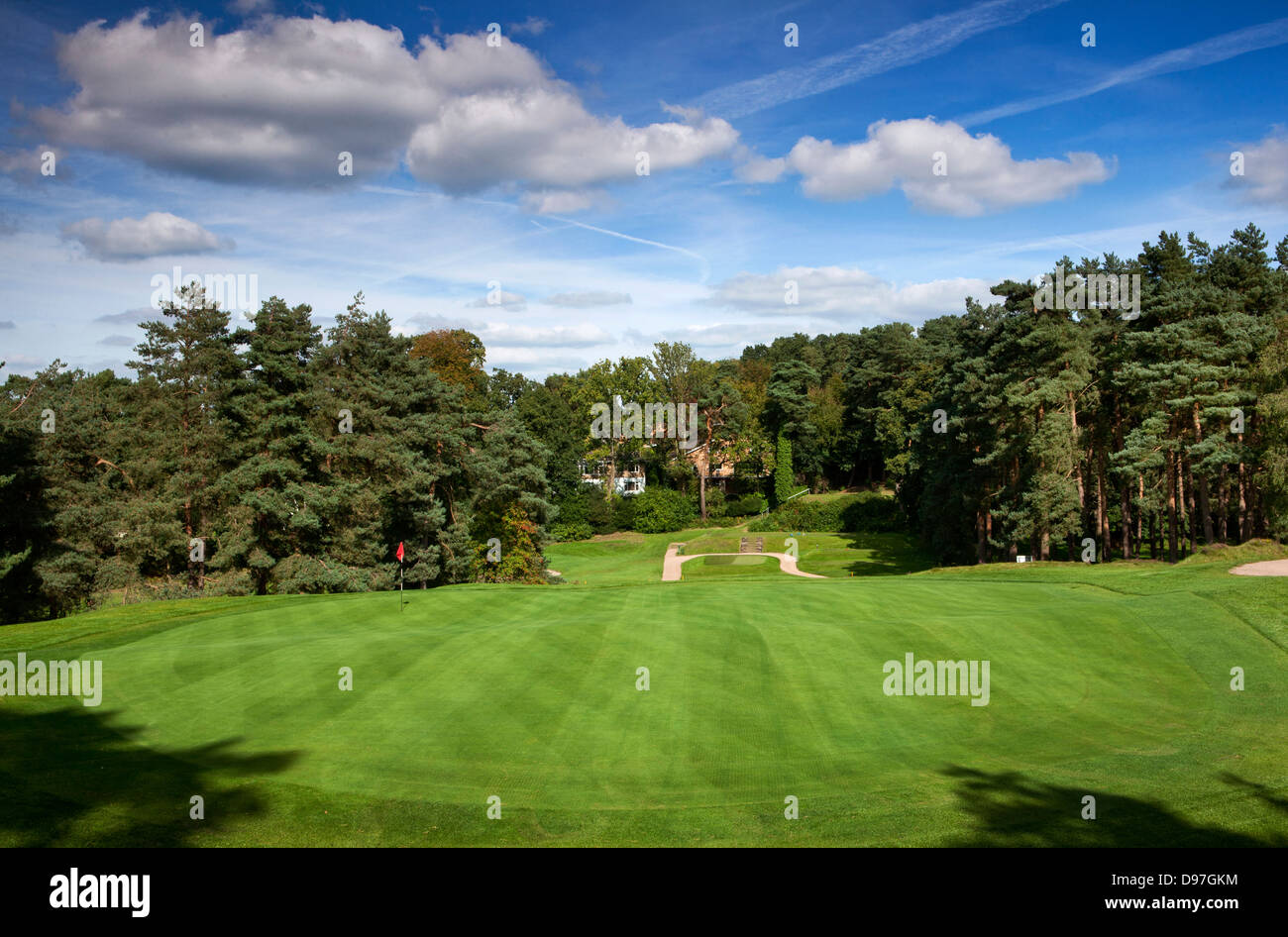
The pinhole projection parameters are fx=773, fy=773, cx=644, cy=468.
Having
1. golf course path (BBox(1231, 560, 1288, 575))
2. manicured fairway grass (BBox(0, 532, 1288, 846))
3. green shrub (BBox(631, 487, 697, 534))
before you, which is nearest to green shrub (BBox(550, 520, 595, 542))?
green shrub (BBox(631, 487, 697, 534))

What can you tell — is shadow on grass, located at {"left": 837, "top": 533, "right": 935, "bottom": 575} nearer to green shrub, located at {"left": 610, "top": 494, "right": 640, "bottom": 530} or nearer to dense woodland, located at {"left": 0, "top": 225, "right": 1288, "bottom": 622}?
dense woodland, located at {"left": 0, "top": 225, "right": 1288, "bottom": 622}

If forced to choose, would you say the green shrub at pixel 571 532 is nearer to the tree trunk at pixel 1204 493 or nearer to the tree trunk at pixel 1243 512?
the tree trunk at pixel 1204 493

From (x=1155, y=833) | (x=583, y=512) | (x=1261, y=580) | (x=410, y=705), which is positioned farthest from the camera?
(x=583, y=512)

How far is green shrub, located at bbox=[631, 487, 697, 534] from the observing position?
70.3m

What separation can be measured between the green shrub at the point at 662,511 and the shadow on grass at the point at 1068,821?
2346 inches

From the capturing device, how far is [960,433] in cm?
4566

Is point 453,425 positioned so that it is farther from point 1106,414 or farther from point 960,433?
point 1106,414

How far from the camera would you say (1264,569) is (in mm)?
22797

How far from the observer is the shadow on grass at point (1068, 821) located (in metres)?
8.58

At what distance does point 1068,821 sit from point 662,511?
61430 millimetres

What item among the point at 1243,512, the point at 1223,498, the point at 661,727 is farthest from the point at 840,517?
the point at 661,727

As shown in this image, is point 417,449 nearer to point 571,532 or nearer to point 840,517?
point 571,532
